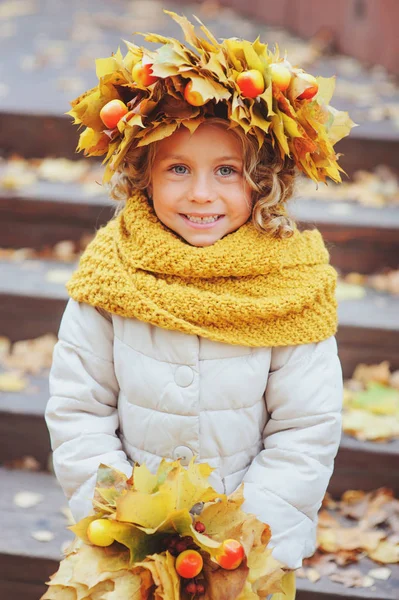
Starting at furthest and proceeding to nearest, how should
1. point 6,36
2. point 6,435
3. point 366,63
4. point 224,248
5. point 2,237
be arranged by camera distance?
point 6,36
point 366,63
point 2,237
point 6,435
point 224,248

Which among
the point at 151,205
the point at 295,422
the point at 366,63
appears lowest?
the point at 295,422

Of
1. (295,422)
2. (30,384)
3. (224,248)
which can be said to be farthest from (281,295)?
(30,384)

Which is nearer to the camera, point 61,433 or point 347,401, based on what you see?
point 61,433

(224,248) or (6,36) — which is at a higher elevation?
(6,36)

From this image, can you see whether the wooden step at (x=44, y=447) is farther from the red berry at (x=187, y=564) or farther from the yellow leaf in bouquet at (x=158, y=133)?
the yellow leaf in bouquet at (x=158, y=133)

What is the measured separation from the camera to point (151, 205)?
6.35 ft

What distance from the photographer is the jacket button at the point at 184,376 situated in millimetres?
1856

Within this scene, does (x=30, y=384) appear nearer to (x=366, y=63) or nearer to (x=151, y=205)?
(x=151, y=205)

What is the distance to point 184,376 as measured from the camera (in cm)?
186

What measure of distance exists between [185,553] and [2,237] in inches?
92.0

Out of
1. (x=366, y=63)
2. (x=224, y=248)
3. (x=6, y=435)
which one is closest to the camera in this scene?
(x=224, y=248)

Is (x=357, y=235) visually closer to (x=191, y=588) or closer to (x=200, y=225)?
(x=200, y=225)

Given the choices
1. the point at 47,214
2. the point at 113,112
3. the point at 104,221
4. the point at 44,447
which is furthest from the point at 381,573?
the point at 47,214

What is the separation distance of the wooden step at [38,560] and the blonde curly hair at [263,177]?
115 centimetres
